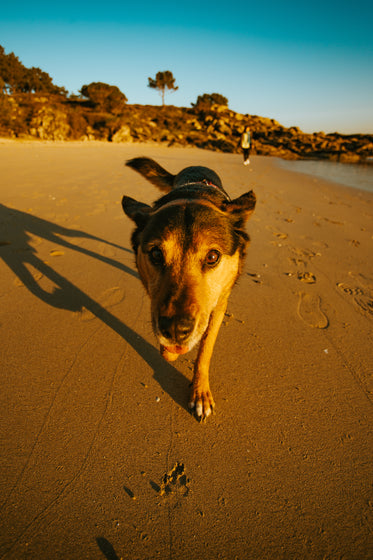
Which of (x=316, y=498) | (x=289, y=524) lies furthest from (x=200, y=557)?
(x=316, y=498)

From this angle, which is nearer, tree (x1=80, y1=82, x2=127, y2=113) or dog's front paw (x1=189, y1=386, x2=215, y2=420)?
dog's front paw (x1=189, y1=386, x2=215, y2=420)

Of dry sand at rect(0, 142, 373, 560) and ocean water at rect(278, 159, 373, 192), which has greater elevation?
ocean water at rect(278, 159, 373, 192)

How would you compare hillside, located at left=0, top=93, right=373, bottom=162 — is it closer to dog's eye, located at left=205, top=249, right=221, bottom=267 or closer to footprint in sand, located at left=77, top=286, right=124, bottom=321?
footprint in sand, located at left=77, top=286, right=124, bottom=321

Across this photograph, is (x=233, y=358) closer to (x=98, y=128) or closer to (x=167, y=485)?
(x=167, y=485)

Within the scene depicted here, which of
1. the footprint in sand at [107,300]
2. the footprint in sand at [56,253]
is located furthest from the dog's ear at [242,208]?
the footprint in sand at [56,253]

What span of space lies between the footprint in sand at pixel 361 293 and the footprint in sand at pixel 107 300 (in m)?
3.34

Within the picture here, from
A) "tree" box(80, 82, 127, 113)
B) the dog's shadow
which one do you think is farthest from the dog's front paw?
"tree" box(80, 82, 127, 113)

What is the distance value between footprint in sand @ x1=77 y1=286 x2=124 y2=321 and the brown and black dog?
1.14m

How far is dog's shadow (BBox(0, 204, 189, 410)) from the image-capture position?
2561mm

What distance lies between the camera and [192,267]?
204 centimetres

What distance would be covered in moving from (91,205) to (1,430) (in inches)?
252

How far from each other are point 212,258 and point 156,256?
48 centimetres

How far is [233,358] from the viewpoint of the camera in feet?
9.08

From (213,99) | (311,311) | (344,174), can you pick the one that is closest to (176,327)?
(311,311)
